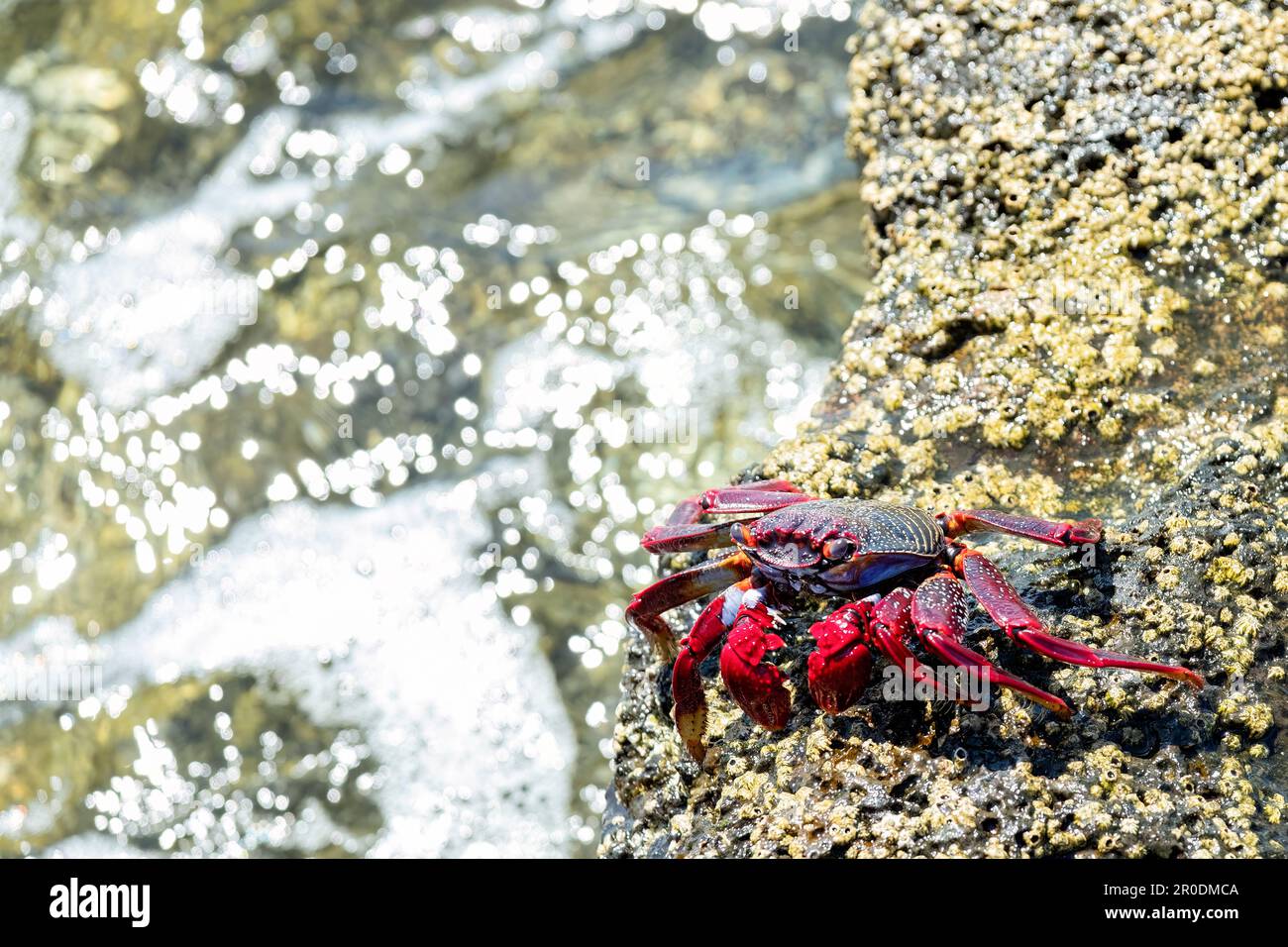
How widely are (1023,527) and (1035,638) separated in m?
0.33

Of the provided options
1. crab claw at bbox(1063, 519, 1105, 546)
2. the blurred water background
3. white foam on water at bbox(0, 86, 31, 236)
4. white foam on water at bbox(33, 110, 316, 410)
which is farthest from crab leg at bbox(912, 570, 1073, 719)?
white foam on water at bbox(0, 86, 31, 236)

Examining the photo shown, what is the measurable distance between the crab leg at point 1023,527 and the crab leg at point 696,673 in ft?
1.76

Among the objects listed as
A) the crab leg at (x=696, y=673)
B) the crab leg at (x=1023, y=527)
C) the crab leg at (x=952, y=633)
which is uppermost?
the crab leg at (x=1023, y=527)

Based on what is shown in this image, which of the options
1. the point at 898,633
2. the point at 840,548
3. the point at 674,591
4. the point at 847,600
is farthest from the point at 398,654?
the point at 898,633

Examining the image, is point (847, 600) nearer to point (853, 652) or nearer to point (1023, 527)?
point (853, 652)

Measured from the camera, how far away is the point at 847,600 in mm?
2580

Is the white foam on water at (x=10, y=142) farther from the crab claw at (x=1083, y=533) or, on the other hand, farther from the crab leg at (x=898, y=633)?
the crab claw at (x=1083, y=533)

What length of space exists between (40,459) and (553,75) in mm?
3863

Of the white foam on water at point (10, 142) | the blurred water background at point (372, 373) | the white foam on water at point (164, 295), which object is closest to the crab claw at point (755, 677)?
the blurred water background at point (372, 373)

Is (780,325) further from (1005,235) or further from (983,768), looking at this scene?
(983,768)

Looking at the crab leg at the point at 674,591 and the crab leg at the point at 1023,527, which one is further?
the crab leg at the point at 674,591

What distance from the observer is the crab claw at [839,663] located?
7.40 feet

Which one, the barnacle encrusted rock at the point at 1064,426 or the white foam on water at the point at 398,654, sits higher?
the barnacle encrusted rock at the point at 1064,426

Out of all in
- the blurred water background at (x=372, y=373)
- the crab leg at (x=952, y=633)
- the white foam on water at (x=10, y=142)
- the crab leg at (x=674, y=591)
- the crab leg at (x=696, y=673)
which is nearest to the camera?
the crab leg at (x=952, y=633)
